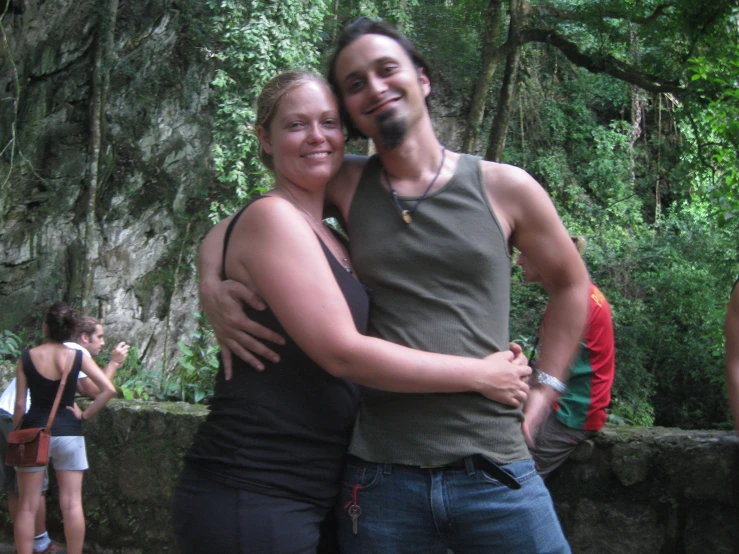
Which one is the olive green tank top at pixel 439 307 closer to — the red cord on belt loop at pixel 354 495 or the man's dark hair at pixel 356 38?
the red cord on belt loop at pixel 354 495

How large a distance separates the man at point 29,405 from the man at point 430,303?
334 cm

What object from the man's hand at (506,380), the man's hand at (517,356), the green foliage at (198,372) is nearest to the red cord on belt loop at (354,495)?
the man's hand at (506,380)

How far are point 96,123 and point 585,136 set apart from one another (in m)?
9.27

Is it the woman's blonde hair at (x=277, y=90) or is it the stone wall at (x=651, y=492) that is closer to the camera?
the woman's blonde hair at (x=277, y=90)

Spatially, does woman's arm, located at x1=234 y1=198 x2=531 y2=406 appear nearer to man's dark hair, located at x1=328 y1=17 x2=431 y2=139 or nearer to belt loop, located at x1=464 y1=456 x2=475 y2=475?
belt loop, located at x1=464 y1=456 x2=475 y2=475

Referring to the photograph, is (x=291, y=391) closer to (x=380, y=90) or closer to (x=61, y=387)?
(x=380, y=90)

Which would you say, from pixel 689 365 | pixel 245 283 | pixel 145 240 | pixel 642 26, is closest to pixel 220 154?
pixel 145 240

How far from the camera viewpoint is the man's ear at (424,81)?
2.06 meters

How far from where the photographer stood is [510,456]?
1.74m

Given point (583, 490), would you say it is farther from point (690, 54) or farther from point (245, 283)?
point (690, 54)

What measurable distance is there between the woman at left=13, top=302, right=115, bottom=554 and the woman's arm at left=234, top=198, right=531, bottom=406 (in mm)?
3371

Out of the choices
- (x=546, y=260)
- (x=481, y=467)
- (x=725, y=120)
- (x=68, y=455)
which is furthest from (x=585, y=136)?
(x=481, y=467)

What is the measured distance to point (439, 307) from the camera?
1787mm

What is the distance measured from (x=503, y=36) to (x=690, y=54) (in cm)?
521
